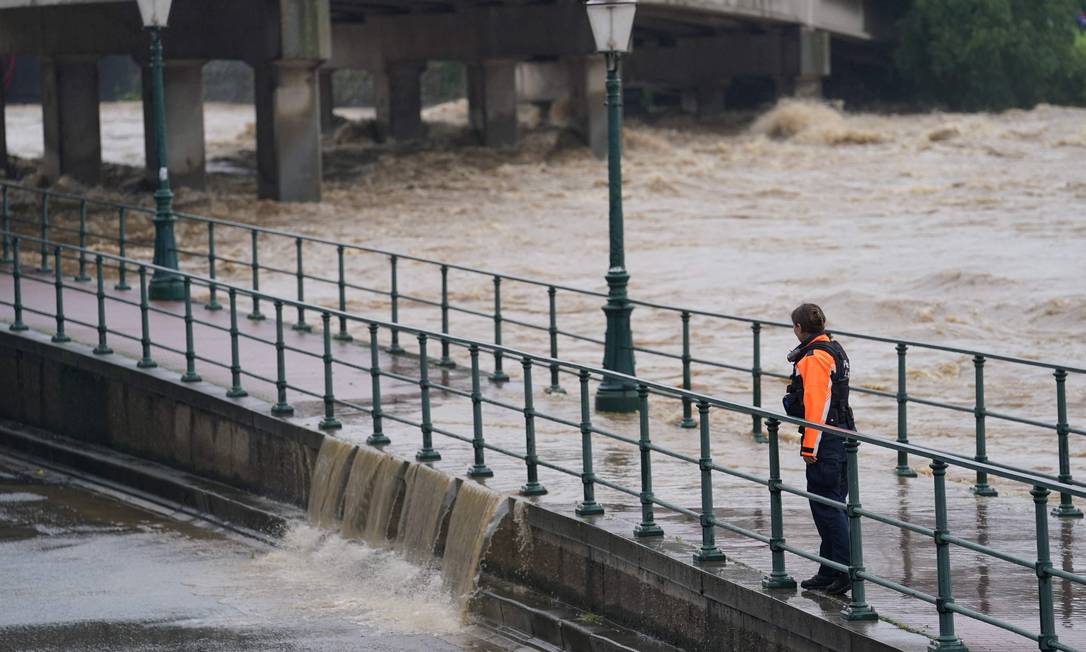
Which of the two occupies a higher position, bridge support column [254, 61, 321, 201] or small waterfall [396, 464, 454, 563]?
bridge support column [254, 61, 321, 201]

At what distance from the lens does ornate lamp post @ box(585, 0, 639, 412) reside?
1465 cm

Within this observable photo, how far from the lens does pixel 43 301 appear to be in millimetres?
20672

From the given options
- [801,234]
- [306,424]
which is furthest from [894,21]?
[306,424]

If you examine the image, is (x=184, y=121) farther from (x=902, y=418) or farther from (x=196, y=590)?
(x=902, y=418)

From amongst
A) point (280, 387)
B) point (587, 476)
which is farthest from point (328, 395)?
point (587, 476)

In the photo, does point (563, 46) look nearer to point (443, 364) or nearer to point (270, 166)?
point (270, 166)

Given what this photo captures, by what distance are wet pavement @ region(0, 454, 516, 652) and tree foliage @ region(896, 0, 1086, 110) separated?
49993 mm

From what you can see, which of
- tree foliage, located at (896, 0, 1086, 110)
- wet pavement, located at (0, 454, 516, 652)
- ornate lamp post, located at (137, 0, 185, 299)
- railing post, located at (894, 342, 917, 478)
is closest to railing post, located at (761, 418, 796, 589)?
wet pavement, located at (0, 454, 516, 652)

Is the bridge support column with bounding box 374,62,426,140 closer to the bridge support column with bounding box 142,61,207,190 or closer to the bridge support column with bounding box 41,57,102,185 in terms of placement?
the bridge support column with bounding box 41,57,102,185

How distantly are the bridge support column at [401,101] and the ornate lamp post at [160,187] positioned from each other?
32830 millimetres

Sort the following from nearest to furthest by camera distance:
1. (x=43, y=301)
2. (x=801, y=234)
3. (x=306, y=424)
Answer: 1. (x=306, y=424)
2. (x=43, y=301)
3. (x=801, y=234)

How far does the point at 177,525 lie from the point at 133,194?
84.6ft

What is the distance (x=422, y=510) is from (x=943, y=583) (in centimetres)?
538

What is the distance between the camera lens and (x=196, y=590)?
43.5 feet
